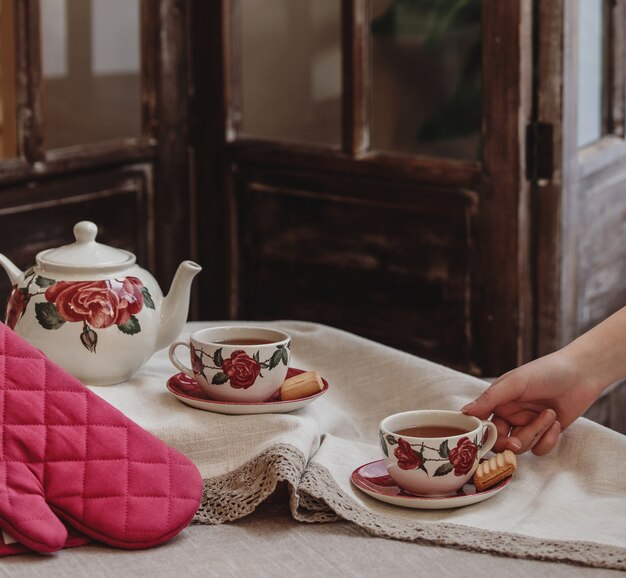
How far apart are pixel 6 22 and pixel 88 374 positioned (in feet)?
4.59

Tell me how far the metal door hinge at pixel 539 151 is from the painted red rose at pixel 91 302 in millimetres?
1323

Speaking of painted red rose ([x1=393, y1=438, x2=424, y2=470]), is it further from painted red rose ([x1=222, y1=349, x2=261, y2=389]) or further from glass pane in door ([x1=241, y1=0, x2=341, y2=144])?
glass pane in door ([x1=241, y1=0, x2=341, y2=144])

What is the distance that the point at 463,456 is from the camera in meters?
0.98

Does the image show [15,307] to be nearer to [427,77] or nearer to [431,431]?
[431,431]

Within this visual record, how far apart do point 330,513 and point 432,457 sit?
4.2 inches

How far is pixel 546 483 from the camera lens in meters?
1.06

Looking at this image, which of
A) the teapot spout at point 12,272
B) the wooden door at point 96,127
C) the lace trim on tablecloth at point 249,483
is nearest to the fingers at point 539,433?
the lace trim on tablecloth at point 249,483

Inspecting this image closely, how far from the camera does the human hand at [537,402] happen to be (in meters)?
1.11

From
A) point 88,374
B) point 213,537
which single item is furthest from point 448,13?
point 213,537

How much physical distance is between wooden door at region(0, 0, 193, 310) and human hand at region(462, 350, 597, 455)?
150 centimetres

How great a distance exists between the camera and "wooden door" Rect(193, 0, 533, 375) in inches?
92.1

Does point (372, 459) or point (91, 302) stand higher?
point (91, 302)

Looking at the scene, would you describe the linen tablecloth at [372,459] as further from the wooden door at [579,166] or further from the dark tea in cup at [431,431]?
the wooden door at [579,166]

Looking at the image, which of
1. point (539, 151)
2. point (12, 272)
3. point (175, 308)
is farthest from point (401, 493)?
point (539, 151)
